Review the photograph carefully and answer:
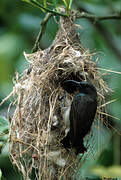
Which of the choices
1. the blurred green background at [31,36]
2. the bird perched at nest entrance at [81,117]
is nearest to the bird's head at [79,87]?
the bird perched at nest entrance at [81,117]

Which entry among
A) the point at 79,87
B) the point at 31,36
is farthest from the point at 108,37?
the point at 79,87

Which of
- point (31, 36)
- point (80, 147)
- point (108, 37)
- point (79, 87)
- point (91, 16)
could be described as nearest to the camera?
point (80, 147)

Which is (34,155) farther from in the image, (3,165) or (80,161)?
(3,165)

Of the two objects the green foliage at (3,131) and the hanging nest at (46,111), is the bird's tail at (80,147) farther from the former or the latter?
the green foliage at (3,131)

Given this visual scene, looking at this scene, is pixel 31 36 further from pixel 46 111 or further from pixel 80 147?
pixel 80 147

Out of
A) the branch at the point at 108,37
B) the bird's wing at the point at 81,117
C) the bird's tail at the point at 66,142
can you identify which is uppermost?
the branch at the point at 108,37

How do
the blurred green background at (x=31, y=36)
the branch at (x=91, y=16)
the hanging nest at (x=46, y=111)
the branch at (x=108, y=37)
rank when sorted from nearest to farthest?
the hanging nest at (x=46, y=111) < the branch at (x=91, y=16) < the blurred green background at (x=31, y=36) < the branch at (x=108, y=37)

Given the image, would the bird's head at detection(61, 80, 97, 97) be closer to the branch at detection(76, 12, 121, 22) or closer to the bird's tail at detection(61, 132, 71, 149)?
the bird's tail at detection(61, 132, 71, 149)

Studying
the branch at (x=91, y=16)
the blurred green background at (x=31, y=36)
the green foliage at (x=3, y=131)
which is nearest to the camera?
the green foliage at (x=3, y=131)
